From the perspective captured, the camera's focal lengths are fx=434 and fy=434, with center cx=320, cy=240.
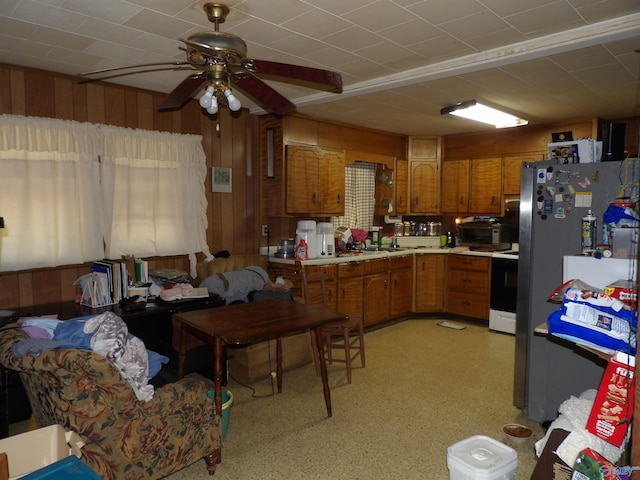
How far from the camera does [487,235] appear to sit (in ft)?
17.7

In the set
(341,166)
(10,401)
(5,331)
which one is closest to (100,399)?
(5,331)

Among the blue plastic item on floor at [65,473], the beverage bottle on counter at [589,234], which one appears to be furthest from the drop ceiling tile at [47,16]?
the beverage bottle on counter at [589,234]

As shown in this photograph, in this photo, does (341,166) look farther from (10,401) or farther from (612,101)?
(10,401)

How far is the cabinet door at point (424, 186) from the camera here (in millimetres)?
6016

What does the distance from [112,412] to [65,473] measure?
54 cm

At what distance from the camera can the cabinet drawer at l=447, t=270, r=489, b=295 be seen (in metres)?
5.27

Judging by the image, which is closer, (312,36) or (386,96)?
(312,36)

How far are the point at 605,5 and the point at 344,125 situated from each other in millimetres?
3123

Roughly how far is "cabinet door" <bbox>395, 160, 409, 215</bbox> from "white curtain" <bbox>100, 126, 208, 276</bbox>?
8.98ft

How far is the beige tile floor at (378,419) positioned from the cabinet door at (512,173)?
2.05 meters

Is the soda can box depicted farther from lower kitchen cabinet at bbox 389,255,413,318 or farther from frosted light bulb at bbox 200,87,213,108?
lower kitchen cabinet at bbox 389,255,413,318

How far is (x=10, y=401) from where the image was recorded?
293 cm

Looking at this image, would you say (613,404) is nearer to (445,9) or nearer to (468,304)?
(445,9)

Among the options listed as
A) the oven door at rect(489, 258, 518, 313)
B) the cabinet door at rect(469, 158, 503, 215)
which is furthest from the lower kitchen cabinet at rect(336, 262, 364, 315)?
the cabinet door at rect(469, 158, 503, 215)
